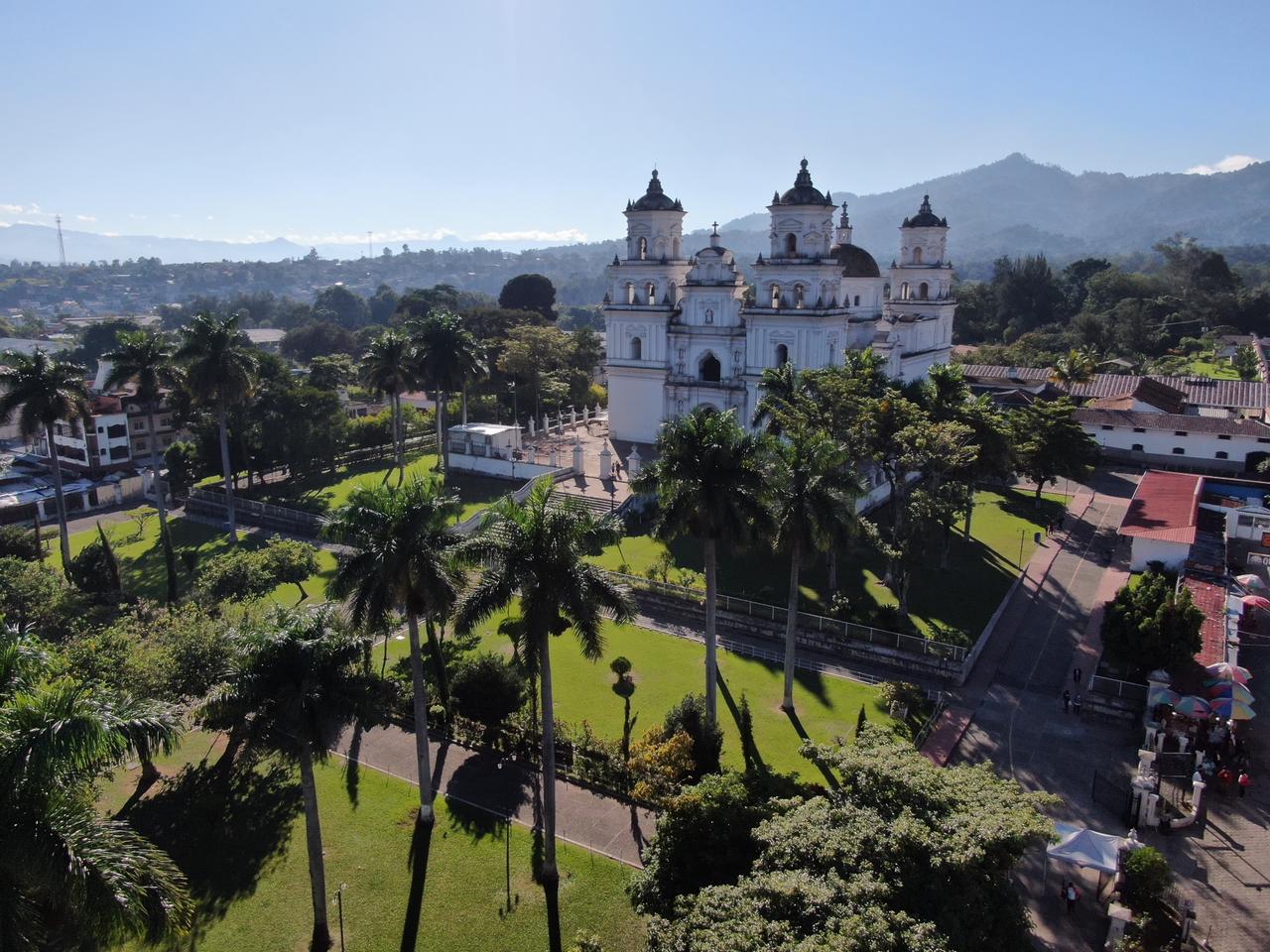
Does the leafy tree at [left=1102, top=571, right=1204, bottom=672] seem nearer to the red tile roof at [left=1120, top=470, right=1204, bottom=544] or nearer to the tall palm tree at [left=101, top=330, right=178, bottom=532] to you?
the red tile roof at [left=1120, top=470, right=1204, bottom=544]

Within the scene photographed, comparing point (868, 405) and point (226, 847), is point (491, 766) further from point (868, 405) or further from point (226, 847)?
point (868, 405)

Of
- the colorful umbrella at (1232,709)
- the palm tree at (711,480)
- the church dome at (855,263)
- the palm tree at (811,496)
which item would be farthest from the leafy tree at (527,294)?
the colorful umbrella at (1232,709)


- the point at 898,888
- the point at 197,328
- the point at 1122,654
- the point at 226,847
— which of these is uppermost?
the point at 197,328

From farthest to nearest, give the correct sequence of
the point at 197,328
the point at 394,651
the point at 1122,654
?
1. the point at 197,328
2. the point at 394,651
3. the point at 1122,654

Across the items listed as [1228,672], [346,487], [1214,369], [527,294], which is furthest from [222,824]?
[1214,369]

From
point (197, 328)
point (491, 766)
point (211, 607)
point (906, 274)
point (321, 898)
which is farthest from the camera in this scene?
point (906, 274)

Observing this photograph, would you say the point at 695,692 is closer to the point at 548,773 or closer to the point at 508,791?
the point at 508,791

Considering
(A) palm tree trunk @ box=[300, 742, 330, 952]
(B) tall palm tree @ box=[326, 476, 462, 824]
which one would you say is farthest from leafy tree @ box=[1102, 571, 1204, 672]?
(A) palm tree trunk @ box=[300, 742, 330, 952]

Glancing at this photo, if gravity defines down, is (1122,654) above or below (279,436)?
below

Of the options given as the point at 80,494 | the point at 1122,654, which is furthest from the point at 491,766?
the point at 80,494

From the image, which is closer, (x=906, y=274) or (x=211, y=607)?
(x=211, y=607)
